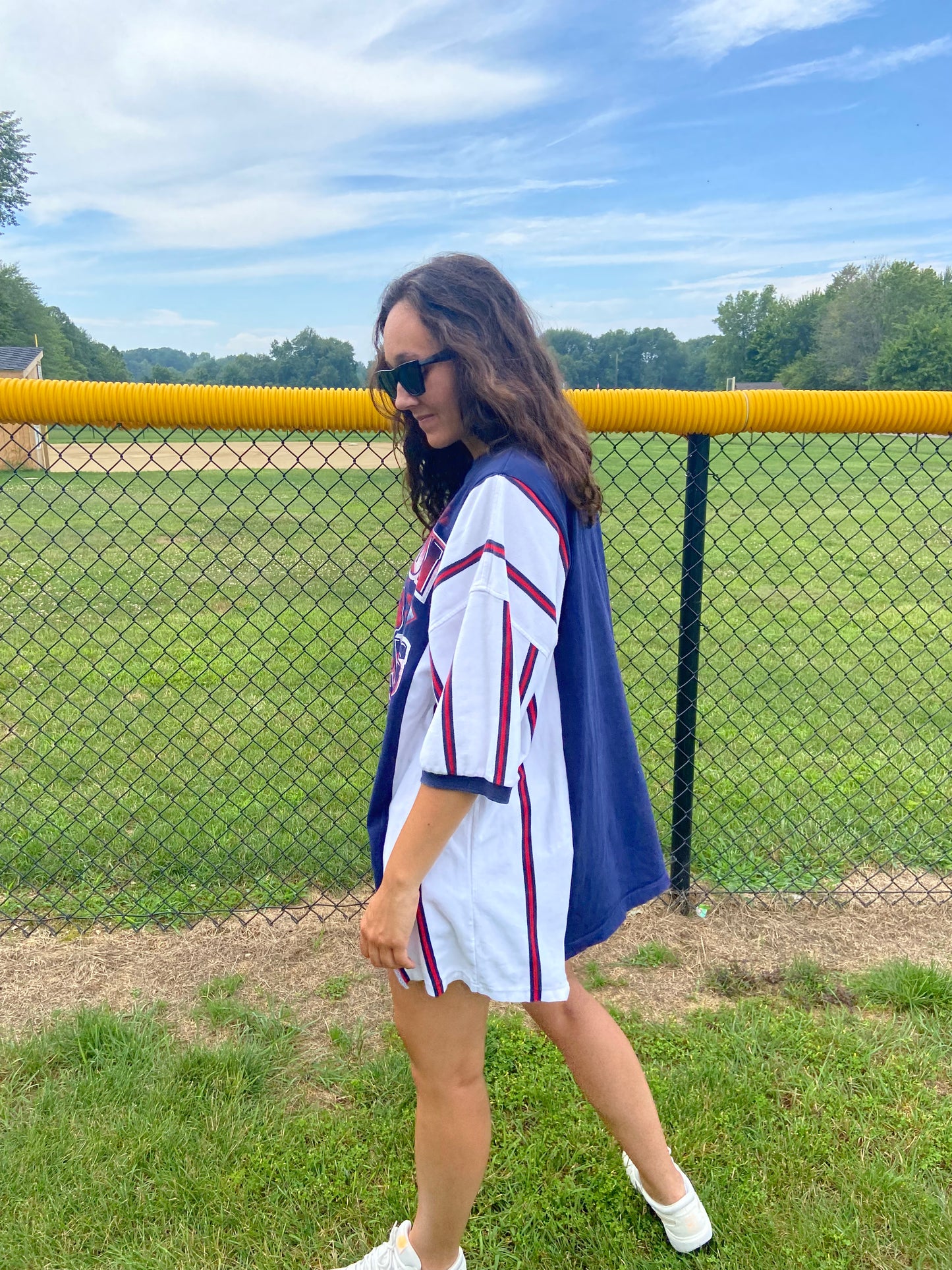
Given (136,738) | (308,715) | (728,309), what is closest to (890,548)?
(308,715)

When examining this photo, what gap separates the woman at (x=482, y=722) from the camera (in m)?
1.19

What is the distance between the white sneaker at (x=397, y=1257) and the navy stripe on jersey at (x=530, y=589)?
1.19 meters

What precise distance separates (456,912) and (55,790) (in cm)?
298

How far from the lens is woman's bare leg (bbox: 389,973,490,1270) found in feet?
4.49

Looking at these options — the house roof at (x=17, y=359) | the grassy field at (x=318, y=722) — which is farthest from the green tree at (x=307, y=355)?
the house roof at (x=17, y=359)

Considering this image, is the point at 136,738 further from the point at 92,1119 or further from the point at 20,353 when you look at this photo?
the point at 20,353

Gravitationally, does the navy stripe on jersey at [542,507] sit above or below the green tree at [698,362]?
below

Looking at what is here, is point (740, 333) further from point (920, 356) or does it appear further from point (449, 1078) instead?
point (449, 1078)

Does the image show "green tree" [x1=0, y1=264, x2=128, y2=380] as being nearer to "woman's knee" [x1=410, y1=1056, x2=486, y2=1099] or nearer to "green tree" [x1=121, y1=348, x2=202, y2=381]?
"green tree" [x1=121, y1=348, x2=202, y2=381]

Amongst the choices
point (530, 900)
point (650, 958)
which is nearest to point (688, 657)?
point (650, 958)

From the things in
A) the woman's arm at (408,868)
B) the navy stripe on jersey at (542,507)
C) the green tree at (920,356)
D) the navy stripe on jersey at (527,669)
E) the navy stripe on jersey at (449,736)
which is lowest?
the woman's arm at (408,868)

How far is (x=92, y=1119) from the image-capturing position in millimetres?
1958

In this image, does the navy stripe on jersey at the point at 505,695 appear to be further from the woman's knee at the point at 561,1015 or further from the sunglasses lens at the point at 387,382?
the woman's knee at the point at 561,1015

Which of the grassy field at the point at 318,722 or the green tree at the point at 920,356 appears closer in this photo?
the grassy field at the point at 318,722
